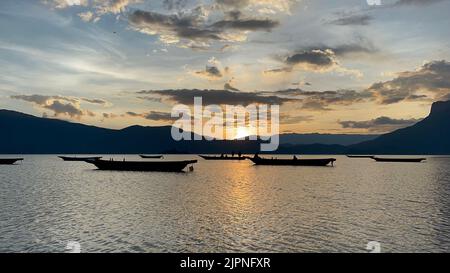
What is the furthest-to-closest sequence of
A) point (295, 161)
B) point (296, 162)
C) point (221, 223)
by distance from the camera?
point (296, 162), point (295, 161), point (221, 223)

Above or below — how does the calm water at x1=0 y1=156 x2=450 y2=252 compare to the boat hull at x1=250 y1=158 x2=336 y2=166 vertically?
below

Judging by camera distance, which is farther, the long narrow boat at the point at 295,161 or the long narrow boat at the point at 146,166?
the long narrow boat at the point at 295,161

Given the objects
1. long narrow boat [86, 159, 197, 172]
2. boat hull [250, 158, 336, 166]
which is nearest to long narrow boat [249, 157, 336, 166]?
boat hull [250, 158, 336, 166]

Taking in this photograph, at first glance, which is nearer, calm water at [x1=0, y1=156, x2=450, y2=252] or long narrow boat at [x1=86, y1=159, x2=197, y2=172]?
calm water at [x1=0, y1=156, x2=450, y2=252]

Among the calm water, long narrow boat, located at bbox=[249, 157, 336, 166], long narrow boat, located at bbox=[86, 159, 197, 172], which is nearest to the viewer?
the calm water

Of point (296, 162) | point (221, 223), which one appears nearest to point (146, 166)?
point (296, 162)

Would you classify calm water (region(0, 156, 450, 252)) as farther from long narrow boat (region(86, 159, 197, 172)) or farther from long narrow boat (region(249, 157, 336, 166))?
long narrow boat (region(249, 157, 336, 166))

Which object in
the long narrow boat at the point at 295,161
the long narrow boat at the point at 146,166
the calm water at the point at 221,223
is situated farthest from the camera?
the long narrow boat at the point at 295,161

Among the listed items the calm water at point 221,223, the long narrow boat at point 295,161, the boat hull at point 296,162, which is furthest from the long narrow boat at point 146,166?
the calm water at point 221,223

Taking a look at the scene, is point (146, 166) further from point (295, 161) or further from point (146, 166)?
point (295, 161)

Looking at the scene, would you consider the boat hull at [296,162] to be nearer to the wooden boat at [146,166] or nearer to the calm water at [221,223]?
the wooden boat at [146,166]

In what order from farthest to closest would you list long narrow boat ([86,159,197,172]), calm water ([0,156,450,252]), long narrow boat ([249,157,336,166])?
long narrow boat ([249,157,336,166]) → long narrow boat ([86,159,197,172]) → calm water ([0,156,450,252])
